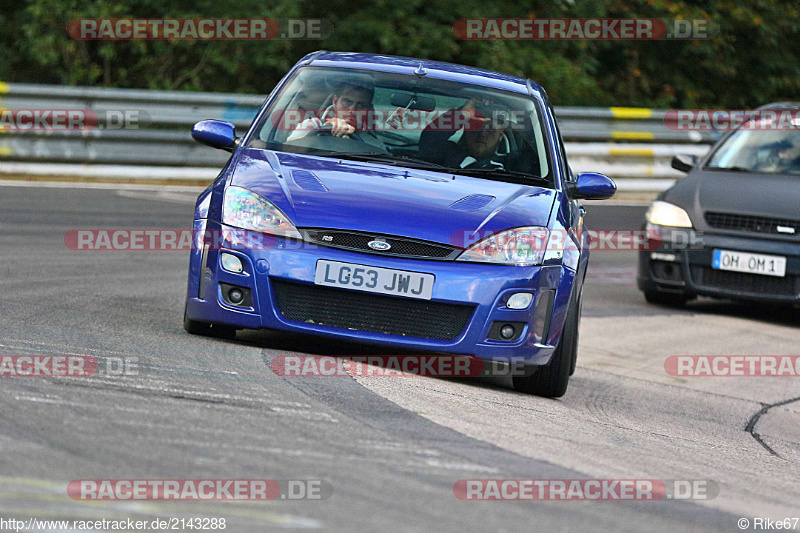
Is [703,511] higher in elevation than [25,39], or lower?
lower

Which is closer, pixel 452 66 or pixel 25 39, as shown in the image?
pixel 452 66

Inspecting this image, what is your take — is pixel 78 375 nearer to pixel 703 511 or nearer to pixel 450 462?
pixel 450 462

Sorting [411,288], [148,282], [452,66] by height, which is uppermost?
[452,66]

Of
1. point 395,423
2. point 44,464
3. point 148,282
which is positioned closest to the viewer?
point 44,464

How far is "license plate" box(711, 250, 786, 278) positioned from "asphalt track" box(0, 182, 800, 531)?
148cm

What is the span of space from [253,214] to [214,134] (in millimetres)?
1125

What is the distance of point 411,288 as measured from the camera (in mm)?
6199

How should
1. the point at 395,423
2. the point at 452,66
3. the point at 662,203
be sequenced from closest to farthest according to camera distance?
the point at 395,423 → the point at 452,66 → the point at 662,203

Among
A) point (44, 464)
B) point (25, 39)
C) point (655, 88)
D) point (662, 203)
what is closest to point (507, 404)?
point (44, 464)

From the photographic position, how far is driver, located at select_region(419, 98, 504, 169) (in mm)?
7176

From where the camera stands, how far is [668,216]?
36.2ft

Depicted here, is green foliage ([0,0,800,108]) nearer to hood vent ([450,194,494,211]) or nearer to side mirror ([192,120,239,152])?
side mirror ([192,120,239,152])

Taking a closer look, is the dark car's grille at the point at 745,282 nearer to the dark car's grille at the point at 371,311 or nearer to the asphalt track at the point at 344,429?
the asphalt track at the point at 344,429

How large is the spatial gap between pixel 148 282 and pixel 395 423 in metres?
4.75
